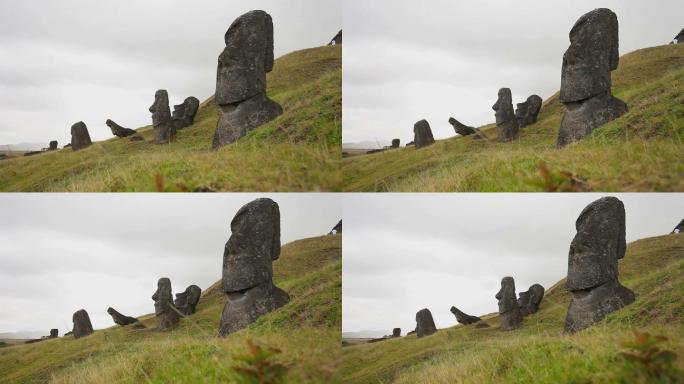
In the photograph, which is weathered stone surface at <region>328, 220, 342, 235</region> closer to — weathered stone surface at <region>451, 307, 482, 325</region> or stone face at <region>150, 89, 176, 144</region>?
weathered stone surface at <region>451, 307, 482, 325</region>

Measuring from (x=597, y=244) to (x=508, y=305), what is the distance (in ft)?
8.97

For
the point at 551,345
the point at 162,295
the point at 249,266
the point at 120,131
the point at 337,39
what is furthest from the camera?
the point at 120,131

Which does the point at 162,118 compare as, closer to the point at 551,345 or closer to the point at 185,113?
the point at 185,113

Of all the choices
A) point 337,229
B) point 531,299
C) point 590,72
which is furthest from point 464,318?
point 590,72

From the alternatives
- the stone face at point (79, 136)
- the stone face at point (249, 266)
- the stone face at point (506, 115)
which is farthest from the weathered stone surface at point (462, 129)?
the stone face at point (79, 136)

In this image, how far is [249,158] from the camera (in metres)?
11.6

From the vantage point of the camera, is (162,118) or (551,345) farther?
(162,118)

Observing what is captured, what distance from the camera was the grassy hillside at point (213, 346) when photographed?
1110cm

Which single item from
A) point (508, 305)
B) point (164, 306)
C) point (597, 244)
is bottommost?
point (508, 305)

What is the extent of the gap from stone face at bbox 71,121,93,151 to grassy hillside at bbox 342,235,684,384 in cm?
647

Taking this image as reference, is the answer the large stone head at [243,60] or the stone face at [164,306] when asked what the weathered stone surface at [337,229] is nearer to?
the large stone head at [243,60]

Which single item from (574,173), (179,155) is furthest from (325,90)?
(574,173)

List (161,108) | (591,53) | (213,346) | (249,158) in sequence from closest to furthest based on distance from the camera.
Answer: (213,346)
(249,158)
(591,53)
(161,108)

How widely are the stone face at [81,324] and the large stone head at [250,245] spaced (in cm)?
327
